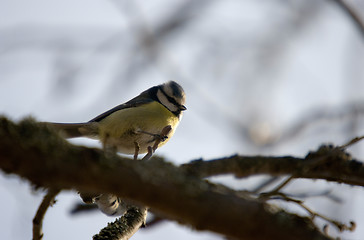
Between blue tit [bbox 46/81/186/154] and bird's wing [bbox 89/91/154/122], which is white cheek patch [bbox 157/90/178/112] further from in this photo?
bird's wing [bbox 89/91/154/122]

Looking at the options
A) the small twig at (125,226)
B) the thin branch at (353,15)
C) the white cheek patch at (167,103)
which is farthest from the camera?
the white cheek patch at (167,103)

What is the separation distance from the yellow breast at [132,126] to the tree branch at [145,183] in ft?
6.71

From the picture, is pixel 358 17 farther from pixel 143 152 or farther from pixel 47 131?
pixel 47 131

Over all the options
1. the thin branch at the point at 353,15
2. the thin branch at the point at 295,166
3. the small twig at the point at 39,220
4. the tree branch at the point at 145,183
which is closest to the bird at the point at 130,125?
the thin branch at the point at 295,166

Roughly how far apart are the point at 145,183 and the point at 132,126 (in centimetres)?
225

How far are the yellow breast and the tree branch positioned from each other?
2044 mm

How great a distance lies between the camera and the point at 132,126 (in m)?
3.33

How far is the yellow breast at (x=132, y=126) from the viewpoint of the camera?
3.31 m

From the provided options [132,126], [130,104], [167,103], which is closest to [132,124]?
[132,126]

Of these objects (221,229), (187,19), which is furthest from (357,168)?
(187,19)

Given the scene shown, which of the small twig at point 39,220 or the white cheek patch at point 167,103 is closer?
the small twig at point 39,220

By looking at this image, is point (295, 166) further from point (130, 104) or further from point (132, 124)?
point (130, 104)

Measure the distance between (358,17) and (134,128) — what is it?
6.80 feet

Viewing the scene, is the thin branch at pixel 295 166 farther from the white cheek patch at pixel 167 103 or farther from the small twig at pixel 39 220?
the white cheek patch at pixel 167 103
